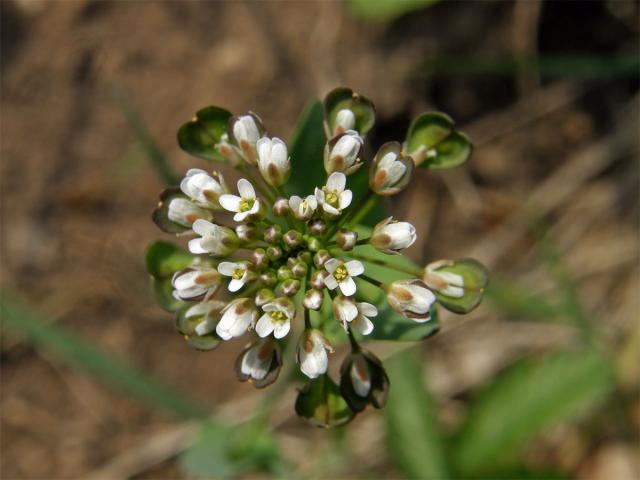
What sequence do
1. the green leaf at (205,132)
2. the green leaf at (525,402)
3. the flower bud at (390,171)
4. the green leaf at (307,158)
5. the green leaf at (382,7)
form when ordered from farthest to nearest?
the green leaf at (382,7) → the green leaf at (525,402) → the green leaf at (307,158) → the green leaf at (205,132) → the flower bud at (390,171)

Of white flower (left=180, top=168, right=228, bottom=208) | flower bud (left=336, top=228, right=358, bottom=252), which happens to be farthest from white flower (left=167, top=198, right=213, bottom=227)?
flower bud (left=336, top=228, right=358, bottom=252)

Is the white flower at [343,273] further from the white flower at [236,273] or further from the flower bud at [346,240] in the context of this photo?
the white flower at [236,273]

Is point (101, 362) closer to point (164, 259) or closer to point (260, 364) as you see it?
point (164, 259)

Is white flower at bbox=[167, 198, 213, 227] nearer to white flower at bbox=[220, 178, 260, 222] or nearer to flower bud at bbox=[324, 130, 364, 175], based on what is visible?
white flower at bbox=[220, 178, 260, 222]

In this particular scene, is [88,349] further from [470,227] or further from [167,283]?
[470,227]

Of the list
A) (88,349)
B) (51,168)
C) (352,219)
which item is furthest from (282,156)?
(51,168)

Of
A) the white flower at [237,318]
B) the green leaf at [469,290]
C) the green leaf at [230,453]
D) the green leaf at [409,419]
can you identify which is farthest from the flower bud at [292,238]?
the green leaf at [409,419]

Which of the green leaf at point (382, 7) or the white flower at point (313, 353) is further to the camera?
the green leaf at point (382, 7)
